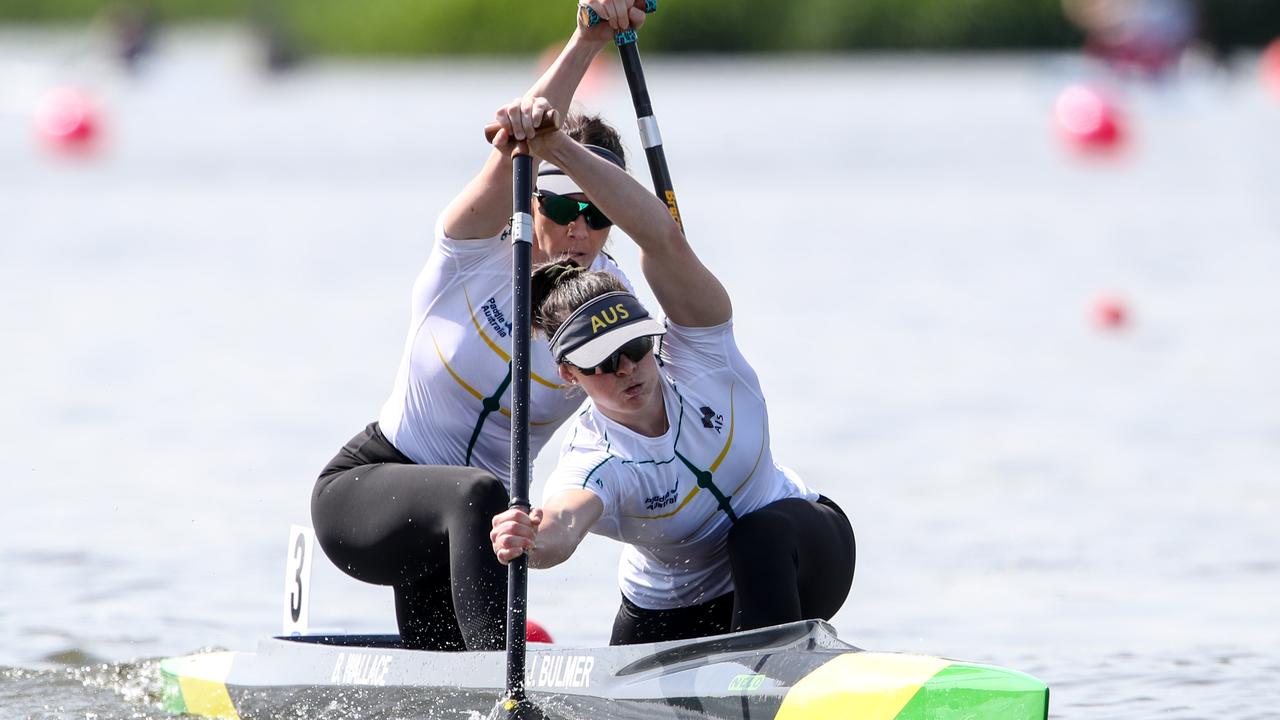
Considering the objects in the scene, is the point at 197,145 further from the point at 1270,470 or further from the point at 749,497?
the point at 749,497

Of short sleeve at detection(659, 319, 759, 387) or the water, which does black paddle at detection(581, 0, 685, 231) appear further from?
the water

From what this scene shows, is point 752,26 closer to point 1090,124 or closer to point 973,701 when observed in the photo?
point 1090,124

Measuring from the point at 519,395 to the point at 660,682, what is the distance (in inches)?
29.7

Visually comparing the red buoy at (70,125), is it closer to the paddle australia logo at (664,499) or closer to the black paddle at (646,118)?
the black paddle at (646,118)

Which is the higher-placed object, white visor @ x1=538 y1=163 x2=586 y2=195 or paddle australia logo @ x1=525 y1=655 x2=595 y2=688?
white visor @ x1=538 y1=163 x2=586 y2=195

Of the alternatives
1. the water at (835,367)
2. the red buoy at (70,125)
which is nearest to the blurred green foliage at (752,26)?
the water at (835,367)

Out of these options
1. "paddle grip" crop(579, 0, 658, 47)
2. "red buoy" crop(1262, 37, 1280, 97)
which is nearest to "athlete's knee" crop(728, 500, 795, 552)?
"paddle grip" crop(579, 0, 658, 47)

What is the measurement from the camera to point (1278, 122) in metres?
27.9

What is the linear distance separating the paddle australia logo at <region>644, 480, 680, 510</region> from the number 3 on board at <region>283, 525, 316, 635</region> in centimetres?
139

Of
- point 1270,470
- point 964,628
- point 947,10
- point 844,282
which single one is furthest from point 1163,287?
point 947,10

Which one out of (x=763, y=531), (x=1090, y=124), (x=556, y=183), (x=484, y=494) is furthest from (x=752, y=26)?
(x=763, y=531)

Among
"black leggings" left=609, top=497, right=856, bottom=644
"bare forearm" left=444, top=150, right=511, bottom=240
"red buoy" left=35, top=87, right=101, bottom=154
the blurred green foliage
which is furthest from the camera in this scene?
the blurred green foliage

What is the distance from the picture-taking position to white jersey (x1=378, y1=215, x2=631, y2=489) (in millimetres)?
4930

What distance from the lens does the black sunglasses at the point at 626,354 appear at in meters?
4.46
